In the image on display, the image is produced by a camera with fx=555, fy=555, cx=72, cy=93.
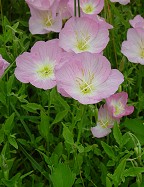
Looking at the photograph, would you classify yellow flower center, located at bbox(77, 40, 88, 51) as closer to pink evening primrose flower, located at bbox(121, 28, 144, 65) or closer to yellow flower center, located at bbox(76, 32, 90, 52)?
yellow flower center, located at bbox(76, 32, 90, 52)

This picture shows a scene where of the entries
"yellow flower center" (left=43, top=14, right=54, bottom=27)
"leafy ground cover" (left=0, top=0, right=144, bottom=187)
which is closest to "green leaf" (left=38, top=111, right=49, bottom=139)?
"leafy ground cover" (left=0, top=0, right=144, bottom=187)

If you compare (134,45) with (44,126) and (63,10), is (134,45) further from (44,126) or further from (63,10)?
(44,126)

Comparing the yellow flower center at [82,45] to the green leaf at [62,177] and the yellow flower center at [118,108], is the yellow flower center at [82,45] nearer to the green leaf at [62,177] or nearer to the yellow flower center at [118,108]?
the yellow flower center at [118,108]

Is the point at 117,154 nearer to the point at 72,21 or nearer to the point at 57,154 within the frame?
the point at 57,154

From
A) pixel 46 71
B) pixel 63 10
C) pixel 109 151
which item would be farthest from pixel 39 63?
pixel 109 151

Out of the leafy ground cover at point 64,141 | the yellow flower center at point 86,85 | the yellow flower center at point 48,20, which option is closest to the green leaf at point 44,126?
the leafy ground cover at point 64,141

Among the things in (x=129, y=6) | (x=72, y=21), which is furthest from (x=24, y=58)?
(x=129, y=6)
